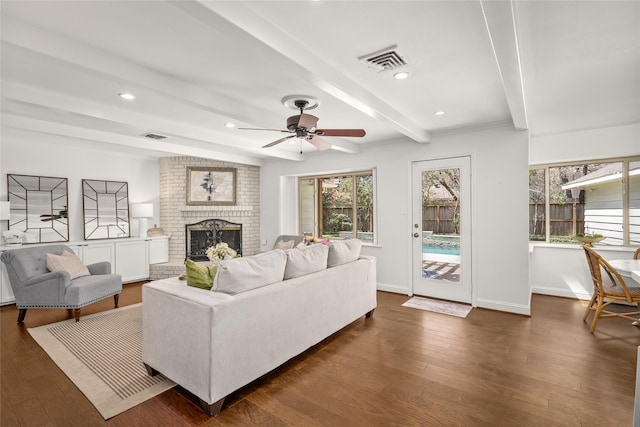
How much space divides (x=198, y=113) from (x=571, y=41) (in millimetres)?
3393

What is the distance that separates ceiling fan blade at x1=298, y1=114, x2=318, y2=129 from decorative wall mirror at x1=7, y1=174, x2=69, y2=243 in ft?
14.3

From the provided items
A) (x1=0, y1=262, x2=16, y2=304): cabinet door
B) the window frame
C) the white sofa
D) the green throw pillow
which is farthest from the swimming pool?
(x1=0, y1=262, x2=16, y2=304): cabinet door

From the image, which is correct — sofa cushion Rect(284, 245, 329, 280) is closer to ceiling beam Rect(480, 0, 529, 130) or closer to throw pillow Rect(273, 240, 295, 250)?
ceiling beam Rect(480, 0, 529, 130)

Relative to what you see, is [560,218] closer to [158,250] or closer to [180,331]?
[180,331]

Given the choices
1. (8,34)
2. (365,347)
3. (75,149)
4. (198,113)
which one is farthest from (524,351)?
(75,149)

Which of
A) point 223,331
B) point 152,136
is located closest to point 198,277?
point 223,331

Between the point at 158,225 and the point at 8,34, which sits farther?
the point at 158,225

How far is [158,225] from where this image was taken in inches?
244

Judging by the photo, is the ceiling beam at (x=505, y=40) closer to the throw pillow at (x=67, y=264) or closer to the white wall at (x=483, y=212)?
the white wall at (x=483, y=212)

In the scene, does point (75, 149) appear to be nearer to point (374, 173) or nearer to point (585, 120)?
A: point (374, 173)

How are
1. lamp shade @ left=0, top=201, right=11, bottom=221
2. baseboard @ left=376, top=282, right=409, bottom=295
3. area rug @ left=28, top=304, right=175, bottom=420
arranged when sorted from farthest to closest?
baseboard @ left=376, top=282, right=409, bottom=295, lamp shade @ left=0, top=201, right=11, bottom=221, area rug @ left=28, top=304, right=175, bottom=420

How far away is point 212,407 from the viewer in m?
2.01

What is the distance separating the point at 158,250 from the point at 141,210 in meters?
0.82

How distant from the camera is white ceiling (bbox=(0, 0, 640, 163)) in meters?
1.78
